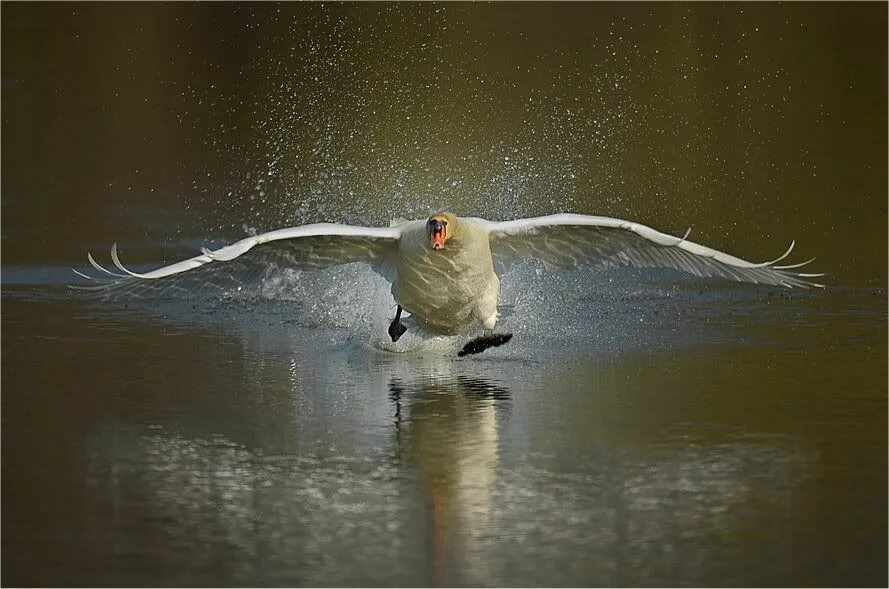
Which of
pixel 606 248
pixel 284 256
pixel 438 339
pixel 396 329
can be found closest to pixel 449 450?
pixel 438 339

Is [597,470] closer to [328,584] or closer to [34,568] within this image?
[328,584]

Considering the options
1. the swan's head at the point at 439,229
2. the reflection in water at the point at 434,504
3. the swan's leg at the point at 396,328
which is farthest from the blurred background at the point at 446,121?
the reflection in water at the point at 434,504

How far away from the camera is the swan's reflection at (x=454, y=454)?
20.2 feet

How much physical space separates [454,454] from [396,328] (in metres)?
3.81

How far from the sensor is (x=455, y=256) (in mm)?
10523

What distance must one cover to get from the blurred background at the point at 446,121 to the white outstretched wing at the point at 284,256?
4369mm

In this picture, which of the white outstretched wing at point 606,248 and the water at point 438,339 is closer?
the water at point 438,339

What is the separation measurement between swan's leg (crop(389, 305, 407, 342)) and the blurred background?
15.1ft

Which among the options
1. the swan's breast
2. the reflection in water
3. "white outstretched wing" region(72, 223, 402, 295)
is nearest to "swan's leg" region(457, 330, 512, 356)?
Result: the swan's breast

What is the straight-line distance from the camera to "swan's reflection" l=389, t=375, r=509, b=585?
6.15 meters

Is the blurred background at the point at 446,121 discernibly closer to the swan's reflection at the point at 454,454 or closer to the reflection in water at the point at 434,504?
the swan's reflection at the point at 454,454

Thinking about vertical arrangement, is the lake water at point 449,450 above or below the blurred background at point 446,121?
below

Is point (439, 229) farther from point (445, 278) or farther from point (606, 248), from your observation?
point (606, 248)

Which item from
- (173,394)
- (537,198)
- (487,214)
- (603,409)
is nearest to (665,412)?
(603,409)
